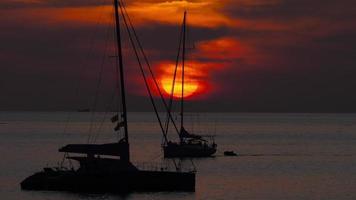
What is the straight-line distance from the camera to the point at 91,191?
206ft

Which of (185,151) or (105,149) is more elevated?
(105,149)

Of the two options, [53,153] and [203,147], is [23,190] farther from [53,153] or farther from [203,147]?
[53,153]

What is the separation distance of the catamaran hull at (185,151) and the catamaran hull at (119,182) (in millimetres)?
39283

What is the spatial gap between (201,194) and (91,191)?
915cm

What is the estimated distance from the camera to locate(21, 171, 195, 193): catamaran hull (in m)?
61.9

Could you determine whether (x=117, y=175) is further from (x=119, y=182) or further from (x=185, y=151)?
(x=185, y=151)

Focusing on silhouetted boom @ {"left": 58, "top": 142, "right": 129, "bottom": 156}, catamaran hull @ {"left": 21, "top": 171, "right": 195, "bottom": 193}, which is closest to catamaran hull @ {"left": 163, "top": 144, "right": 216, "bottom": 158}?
catamaran hull @ {"left": 21, "top": 171, "right": 195, "bottom": 193}

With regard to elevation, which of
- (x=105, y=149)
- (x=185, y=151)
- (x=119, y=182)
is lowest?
(x=185, y=151)

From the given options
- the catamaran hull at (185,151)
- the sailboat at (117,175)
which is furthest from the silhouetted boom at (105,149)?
the catamaran hull at (185,151)

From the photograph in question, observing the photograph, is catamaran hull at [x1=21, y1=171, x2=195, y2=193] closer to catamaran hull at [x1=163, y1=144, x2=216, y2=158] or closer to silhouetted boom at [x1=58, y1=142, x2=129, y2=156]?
silhouetted boom at [x1=58, y1=142, x2=129, y2=156]

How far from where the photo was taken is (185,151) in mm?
104500

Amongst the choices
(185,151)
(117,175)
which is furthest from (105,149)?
(185,151)

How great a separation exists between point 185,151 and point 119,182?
42880 millimetres

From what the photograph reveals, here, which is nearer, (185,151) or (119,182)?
(119,182)
